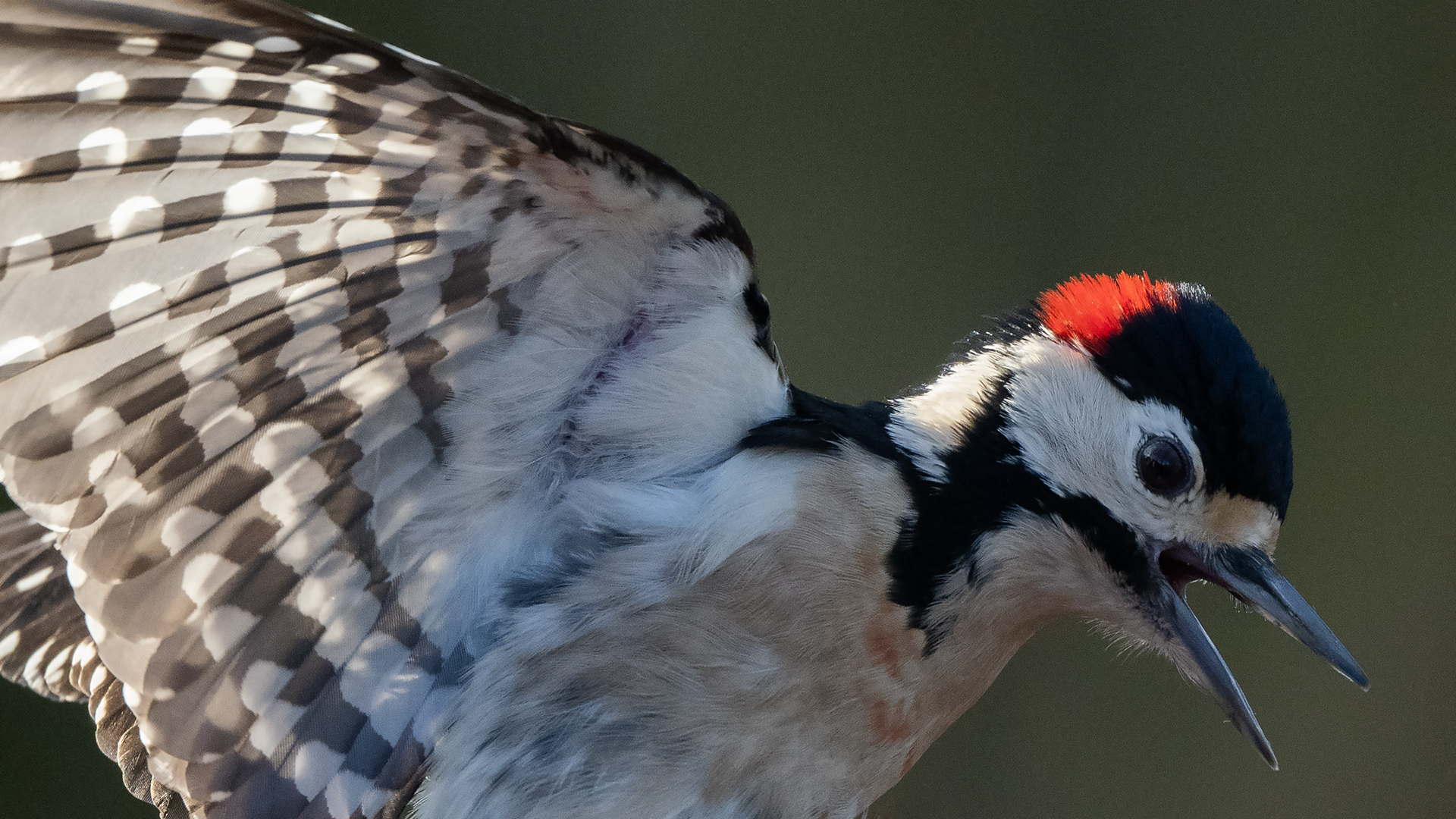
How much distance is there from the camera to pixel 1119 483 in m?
0.74

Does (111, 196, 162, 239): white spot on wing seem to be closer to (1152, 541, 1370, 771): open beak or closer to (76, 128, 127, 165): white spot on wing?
(76, 128, 127, 165): white spot on wing

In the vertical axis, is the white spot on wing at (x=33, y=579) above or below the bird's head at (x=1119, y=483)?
below

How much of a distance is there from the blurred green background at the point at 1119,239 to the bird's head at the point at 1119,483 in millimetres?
875

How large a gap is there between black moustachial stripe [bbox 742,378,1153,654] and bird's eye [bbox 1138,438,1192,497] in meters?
0.04

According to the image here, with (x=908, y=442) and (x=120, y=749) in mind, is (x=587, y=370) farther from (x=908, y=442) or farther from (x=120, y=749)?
(x=120, y=749)

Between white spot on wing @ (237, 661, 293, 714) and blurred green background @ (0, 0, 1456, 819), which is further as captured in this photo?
blurred green background @ (0, 0, 1456, 819)

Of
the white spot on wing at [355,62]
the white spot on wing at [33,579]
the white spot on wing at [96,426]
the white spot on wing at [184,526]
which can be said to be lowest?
the white spot on wing at [33,579]

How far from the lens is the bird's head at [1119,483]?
722 millimetres

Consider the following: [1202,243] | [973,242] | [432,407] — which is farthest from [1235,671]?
[432,407]

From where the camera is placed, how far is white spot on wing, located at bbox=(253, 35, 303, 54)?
563 millimetres

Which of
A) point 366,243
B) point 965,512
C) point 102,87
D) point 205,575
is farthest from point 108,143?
point 965,512

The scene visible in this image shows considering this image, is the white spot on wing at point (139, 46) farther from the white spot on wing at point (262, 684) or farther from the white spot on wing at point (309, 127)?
the white spot on wing at point (262, 684)

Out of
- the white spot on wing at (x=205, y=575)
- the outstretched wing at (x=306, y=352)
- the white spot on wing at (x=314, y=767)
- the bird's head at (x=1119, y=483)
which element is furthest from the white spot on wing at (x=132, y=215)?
the bird's head at (x=1119, y=483)

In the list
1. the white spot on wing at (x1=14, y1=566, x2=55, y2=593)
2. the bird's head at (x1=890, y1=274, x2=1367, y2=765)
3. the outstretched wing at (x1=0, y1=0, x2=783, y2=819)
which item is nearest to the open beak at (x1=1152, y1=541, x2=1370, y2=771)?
the bird's head at (x1=890, y1=274, x2=1367, y2=765)
